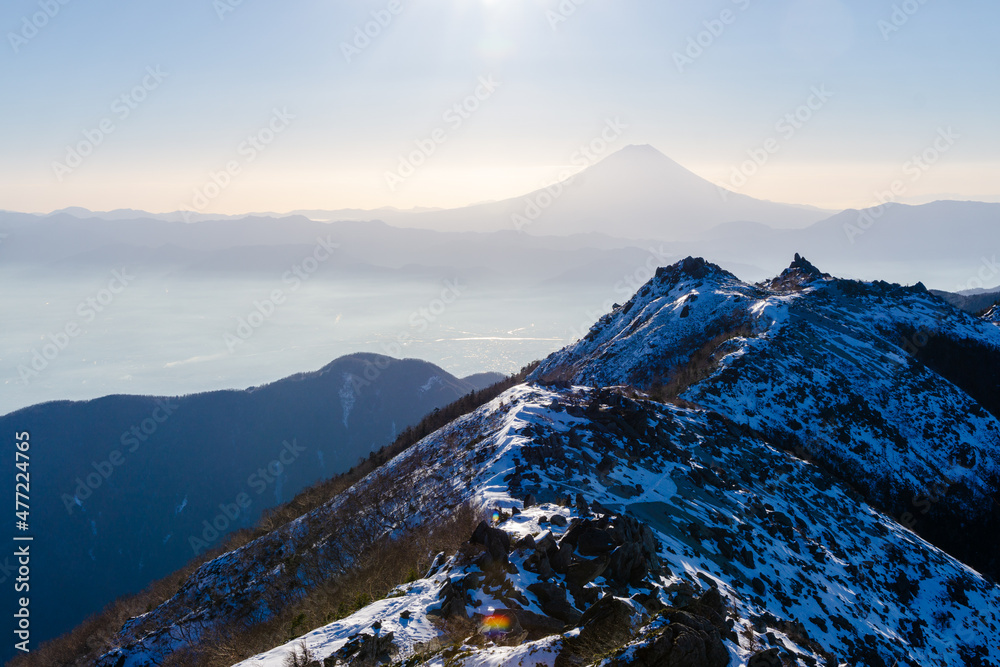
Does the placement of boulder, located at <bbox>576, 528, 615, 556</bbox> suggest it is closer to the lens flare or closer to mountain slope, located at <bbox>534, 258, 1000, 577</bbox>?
the lens flare

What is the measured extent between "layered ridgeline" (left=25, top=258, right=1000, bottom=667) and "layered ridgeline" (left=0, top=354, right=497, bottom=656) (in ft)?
415

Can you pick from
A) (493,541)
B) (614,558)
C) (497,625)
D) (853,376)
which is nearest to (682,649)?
(497,625)

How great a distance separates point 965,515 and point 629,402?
24.1 m

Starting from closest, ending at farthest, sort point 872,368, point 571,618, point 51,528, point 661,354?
point 571,618, point 872,368, point 661,354, point 51,528

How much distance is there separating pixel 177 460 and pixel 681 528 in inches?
6739

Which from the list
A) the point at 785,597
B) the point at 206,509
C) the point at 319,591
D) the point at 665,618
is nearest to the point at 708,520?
the point at 785,597

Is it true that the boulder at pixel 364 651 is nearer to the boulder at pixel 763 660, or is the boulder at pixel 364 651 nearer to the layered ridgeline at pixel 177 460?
the boulder at pixel 763 660

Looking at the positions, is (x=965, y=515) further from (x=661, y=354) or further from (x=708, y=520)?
(x=708, y=520)

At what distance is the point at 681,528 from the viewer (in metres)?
18.8

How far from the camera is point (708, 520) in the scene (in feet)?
66.0

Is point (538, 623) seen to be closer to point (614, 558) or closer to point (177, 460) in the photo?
point (614, 558)

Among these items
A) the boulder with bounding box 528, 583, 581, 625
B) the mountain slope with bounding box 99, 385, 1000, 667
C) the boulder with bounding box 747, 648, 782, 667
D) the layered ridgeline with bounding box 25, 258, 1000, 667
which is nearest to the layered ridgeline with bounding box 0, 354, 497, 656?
the layered ridgeline with bounding box 25, 258, 1000, 667

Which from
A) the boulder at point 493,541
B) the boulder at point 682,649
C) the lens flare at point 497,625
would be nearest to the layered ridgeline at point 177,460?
the boulder at point 493,541

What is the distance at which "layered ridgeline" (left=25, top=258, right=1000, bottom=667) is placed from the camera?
11.5m
